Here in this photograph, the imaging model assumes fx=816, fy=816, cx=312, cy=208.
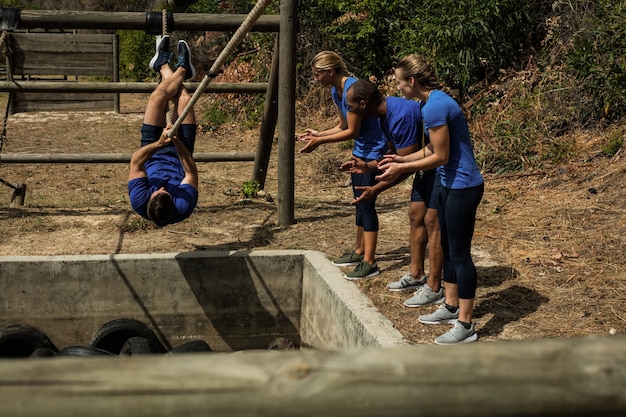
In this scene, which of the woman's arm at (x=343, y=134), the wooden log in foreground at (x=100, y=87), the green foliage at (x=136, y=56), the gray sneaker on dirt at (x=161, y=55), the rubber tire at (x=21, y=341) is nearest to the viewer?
the rubber tire at (x=21, y=341)

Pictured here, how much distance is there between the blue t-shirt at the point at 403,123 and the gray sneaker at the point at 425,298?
0.96 m

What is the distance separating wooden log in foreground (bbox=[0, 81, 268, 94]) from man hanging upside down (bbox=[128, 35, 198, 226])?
114 centimetres

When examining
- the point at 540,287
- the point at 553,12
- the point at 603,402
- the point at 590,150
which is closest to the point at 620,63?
the point at 590,150

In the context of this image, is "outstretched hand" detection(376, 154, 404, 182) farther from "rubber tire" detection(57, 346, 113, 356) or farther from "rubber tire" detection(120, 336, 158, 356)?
"rubber tire" detection(57, 346, 113, 356)

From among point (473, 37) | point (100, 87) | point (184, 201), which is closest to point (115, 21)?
point (100, 87)

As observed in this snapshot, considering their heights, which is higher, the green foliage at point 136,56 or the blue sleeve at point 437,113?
the blue sleeve at point 437,113

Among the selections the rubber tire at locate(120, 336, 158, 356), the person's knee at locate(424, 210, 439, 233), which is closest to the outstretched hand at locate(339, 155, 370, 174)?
the person's knee at locate(424, 210, 439, 233)

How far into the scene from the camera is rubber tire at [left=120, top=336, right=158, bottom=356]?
4953 mm

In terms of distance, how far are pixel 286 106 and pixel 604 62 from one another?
3.68 m

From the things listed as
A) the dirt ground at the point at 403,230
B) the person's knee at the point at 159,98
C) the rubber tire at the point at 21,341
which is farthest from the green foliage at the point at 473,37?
the rubber tire at the point at 21,341

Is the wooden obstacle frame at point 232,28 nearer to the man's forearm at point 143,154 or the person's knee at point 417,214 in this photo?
the man's forearm at point 143,154

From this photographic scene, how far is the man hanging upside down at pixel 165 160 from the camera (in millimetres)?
5629

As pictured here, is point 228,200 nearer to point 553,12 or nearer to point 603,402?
point 553,12

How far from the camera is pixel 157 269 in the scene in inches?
228
